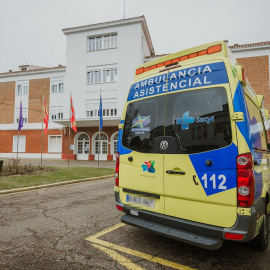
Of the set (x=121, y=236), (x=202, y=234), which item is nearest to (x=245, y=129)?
(x=202, y=234)

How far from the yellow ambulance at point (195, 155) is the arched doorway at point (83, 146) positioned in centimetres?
2356

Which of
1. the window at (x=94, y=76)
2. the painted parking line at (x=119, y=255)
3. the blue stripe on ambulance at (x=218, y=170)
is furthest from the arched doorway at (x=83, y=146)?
the blue stripe on ambulance at (x=218, y=170)

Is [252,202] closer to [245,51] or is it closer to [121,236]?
[121,236]

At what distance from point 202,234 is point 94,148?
24.5 m

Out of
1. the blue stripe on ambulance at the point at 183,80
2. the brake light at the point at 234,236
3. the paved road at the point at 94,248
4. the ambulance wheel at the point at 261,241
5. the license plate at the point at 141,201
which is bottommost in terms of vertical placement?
the paved road at the point at 94,248

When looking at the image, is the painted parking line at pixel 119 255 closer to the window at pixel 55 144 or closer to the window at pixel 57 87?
the window at pixel 55 144

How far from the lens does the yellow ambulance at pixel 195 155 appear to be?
251cm

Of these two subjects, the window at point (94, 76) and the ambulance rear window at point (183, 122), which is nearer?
the ambulance rear window at point (183, 122)

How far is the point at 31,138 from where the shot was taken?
28.6 m

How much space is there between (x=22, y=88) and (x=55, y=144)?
966cm

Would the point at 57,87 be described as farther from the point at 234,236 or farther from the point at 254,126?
the point at 234,236

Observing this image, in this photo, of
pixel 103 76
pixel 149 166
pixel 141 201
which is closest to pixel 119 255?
pixel 141 201

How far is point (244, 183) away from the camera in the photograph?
2.45 meters

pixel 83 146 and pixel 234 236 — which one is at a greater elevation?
pixel 83 146
